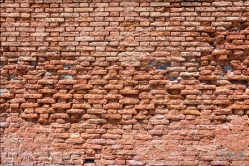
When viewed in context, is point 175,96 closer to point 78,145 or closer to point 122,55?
point 122,55

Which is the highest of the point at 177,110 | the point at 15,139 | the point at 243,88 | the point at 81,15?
the point at 81,15

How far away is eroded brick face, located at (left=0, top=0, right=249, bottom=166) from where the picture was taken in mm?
3359

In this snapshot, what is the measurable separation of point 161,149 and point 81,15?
76.4 inches

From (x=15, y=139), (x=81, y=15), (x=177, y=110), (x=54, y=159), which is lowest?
(x=54, y=159)

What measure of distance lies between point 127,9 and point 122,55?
58 cm

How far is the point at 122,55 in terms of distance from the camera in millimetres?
3408

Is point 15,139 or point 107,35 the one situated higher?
point 107,35

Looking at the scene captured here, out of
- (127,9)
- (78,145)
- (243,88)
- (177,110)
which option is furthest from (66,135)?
(243,88)

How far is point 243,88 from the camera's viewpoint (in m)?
3.35

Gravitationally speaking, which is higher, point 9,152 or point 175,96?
point 175,96

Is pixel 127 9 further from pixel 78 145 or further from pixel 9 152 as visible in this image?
pixel 9 152

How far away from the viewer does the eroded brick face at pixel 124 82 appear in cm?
336

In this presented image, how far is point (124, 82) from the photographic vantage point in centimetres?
340

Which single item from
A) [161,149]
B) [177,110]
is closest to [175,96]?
Result: [177,110]
